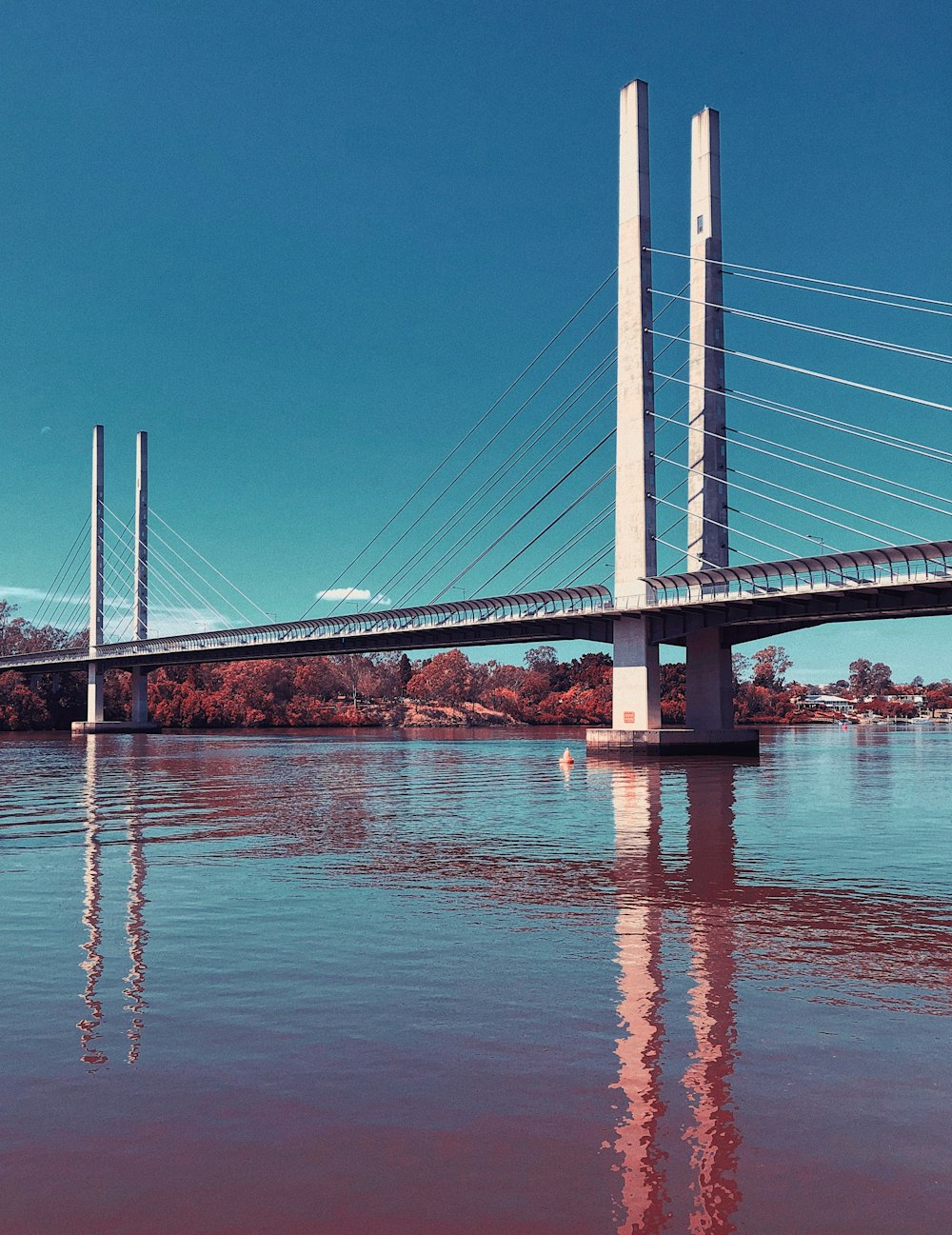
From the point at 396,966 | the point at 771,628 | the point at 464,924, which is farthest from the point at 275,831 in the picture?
the point at 771,628

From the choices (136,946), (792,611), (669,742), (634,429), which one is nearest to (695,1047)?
(136,946)

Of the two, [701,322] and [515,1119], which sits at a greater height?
[701,322]

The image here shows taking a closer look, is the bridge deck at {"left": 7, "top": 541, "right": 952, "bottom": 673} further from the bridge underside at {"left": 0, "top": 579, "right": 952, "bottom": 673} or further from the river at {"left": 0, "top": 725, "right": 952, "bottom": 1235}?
the river at {"left": 0, "top": 725, "right": 952, "bottom": 1235}

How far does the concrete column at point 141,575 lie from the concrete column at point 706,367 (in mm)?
55476

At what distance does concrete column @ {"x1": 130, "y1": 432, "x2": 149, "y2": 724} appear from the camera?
96.8 m

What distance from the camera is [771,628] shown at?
5772 centimetres

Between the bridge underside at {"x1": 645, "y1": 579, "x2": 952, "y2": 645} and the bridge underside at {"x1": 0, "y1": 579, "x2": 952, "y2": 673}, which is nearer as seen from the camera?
the bridge underside at {"x1": 645, "y1": 579, "x2": 952, "y2": 645}

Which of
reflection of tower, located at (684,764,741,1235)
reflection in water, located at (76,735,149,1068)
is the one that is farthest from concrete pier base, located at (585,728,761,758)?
reflection of tower, located at (684,764,741,1235)

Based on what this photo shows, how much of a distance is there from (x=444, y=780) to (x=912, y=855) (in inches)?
873

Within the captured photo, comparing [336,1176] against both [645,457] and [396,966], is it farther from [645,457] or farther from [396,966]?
[645,457]

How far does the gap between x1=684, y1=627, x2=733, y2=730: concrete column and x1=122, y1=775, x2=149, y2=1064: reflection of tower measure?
1659 inches

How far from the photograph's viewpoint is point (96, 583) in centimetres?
10356

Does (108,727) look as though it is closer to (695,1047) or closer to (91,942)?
(91,942)

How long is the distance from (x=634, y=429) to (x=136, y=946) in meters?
46.3
